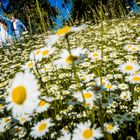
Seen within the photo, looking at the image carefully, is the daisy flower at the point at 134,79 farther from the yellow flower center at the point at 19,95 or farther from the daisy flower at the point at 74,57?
the yellow flower center at the point at 19,95

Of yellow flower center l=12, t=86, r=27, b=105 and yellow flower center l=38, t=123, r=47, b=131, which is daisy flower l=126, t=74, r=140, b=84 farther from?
yellow flower center l=12, t=86, r=27, b=105

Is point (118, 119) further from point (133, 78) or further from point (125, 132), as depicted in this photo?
point (133, 78)

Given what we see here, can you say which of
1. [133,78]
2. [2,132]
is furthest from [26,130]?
[133,78]

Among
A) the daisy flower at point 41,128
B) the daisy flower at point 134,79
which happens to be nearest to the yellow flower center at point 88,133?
the daisy flower at point 41,128

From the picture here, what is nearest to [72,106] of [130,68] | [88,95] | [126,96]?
[88,95]

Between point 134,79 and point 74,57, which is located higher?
point 74,57

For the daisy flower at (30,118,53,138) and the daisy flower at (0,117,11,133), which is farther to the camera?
the daisy flower at (0,117,11,133)

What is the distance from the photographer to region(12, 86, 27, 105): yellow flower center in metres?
0.98

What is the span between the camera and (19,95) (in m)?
1.01

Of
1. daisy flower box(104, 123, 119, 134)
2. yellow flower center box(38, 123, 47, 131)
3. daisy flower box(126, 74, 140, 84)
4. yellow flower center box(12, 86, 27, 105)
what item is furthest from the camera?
daisy flower box(126, 74, 140, 84)

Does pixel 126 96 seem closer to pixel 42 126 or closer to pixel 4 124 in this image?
pixel 42 126

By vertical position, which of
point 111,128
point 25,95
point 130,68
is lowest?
point 111,128

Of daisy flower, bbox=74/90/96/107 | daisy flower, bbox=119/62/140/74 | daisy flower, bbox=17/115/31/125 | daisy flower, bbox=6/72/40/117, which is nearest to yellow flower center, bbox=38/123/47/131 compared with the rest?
daisy flower, bbox=74/90/96/107

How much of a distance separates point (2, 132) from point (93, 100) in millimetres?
756
